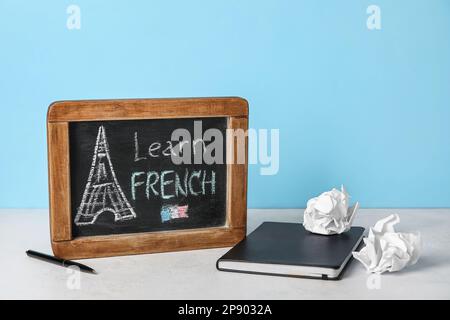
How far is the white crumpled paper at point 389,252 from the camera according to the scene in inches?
44.7

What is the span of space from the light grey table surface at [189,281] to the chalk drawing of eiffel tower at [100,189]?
0.25 feet

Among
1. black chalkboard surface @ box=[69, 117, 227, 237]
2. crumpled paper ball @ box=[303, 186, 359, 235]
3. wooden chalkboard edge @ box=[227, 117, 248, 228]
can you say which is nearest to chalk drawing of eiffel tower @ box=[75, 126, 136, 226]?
black chalkboard surface @ box=[69, 117, 227, 237]

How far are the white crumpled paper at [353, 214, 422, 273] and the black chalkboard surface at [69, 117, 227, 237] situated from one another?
0.27 metres

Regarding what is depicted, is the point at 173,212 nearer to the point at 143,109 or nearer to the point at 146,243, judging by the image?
the point at 146,243

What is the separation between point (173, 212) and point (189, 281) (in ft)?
0.65

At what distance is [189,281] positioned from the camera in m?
1.10

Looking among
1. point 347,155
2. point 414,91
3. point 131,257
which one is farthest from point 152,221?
point 414,91

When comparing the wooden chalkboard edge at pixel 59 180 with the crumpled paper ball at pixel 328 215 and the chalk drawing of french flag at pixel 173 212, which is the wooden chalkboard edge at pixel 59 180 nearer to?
the chalk drawing of french flag at pixel 173 212

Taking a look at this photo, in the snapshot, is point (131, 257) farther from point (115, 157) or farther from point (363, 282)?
point (363, 282)

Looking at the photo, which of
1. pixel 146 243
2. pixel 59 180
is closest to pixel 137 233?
pixel 146 243

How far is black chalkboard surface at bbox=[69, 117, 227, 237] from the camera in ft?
4.00

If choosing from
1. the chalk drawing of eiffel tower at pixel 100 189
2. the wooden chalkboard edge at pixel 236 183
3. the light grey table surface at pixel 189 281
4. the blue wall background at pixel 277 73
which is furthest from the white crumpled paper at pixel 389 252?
the blue wall background at pixel 277 73
